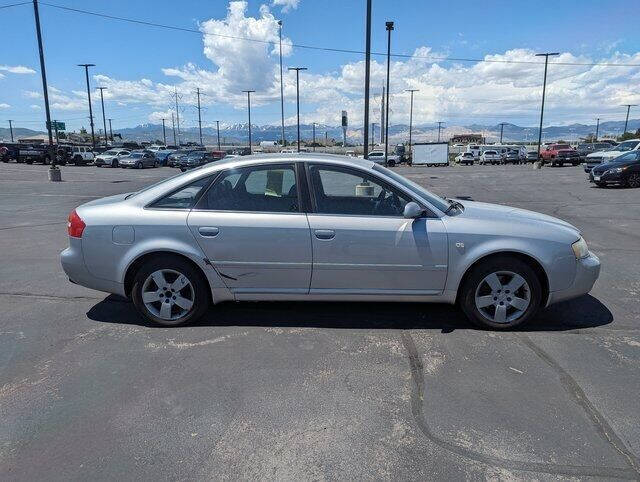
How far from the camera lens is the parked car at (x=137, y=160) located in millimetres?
43406

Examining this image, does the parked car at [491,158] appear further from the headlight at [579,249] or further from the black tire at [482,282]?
the black tire at [482,282]

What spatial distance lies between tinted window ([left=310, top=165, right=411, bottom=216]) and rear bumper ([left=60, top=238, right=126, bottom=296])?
6.68ft

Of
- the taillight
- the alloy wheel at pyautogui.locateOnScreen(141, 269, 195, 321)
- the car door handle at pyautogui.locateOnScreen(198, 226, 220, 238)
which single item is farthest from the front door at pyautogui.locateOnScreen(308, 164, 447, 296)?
the taillight

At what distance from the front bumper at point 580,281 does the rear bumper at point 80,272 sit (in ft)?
12.9

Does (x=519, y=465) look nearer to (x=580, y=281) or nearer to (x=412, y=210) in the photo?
(x=412, y=210)

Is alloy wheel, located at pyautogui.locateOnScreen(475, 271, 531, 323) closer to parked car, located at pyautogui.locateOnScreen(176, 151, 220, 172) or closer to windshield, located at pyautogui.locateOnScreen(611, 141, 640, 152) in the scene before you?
windshield, located at pyautogui.locateOnScreen(611, 141, 640, 152)

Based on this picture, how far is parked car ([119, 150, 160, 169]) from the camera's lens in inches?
1709

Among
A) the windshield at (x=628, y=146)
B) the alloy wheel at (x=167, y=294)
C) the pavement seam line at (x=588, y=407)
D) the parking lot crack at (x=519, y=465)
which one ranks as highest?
the windshield at (x=628, y=146)

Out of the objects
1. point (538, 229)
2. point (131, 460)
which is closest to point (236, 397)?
point (131, 460)

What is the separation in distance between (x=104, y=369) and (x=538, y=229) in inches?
149

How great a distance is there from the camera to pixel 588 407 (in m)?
3.10

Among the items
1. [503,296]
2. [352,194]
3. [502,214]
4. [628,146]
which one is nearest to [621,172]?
[628,146]

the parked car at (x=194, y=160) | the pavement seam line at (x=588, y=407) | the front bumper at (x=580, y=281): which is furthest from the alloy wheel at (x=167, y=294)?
the parked car at (x=194, y=160)

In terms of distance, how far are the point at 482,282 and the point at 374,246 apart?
102 cm
